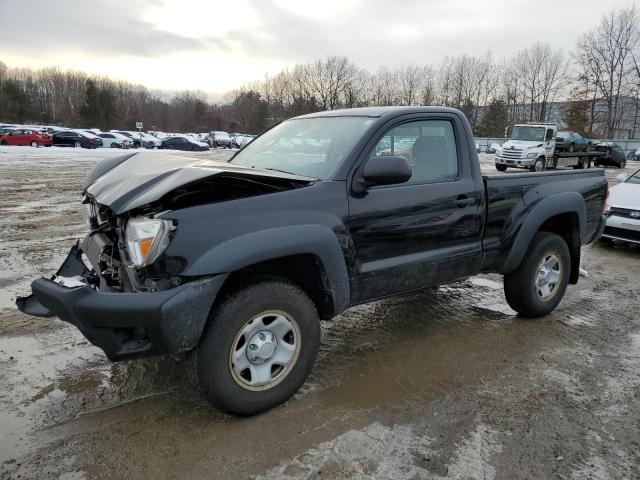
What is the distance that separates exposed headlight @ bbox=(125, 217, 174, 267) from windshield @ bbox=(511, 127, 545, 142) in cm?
2436

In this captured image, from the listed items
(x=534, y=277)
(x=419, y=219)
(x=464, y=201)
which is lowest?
(x=534, y=277)

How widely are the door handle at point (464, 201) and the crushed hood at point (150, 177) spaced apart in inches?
50.9

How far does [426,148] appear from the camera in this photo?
151 inches

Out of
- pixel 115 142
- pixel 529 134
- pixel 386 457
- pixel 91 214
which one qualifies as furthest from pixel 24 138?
pixel 386 457

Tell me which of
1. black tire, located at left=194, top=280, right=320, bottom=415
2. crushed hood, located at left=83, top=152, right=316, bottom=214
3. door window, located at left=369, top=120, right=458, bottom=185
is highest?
door window, located at left=369, top=120, right=458, bottom=185

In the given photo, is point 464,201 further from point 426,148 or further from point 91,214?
point 91,214

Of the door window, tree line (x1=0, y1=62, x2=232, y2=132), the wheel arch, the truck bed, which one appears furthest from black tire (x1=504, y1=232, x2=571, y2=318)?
tree line (x1=0, y1=62, x2=232, y2=132)

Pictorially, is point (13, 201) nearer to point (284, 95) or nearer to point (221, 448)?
point (221, 448)

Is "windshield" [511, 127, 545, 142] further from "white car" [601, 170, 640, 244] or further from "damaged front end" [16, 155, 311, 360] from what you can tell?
"damaged front end" [16, 155, 311, 360]

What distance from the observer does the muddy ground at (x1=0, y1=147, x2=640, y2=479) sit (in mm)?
2581

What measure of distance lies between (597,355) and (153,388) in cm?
353

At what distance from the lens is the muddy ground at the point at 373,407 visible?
258cm

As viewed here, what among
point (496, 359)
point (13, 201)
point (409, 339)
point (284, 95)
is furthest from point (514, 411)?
point (284, 95)

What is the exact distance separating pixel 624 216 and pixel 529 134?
58.1ft
